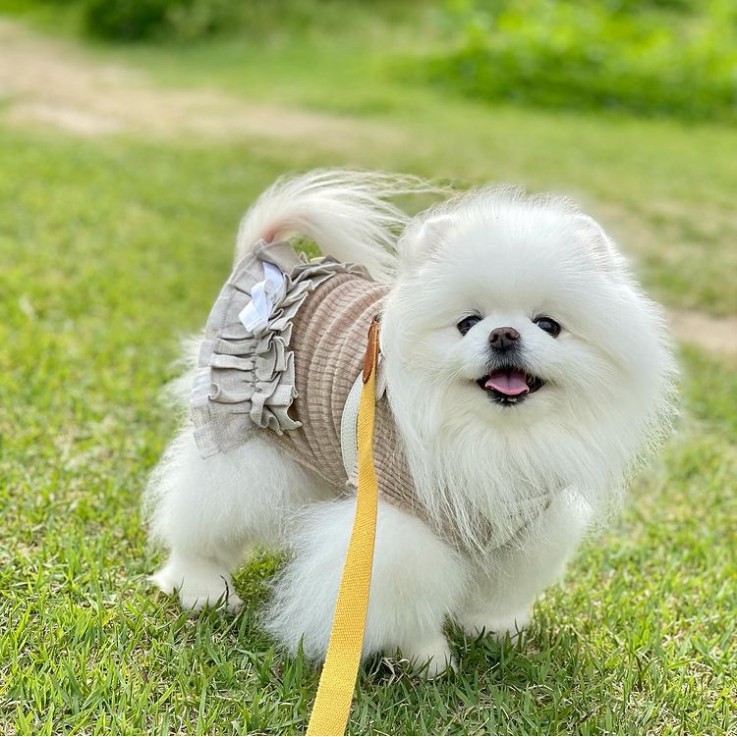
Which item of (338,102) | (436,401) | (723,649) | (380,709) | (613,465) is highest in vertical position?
(436,401)

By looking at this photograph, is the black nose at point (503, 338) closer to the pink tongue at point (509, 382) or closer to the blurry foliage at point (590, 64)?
the pink tongue at point (509, 382)

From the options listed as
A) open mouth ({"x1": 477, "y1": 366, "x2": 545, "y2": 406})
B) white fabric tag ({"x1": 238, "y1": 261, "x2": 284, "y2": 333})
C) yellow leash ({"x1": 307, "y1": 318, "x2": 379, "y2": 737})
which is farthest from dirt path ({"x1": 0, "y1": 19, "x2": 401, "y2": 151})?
open mouth ({"x1": 477, "y1": 366, "x2": 545, "y2": 406})

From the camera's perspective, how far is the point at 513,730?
196 cm

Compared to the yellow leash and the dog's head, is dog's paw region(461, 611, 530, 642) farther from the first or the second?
the dog's head

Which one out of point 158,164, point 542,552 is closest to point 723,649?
point 542,552

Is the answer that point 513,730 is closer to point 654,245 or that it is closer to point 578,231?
point 578,231

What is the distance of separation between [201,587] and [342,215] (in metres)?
0.98

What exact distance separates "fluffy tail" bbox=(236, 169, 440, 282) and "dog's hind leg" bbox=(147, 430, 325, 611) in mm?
548

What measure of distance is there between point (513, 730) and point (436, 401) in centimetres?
73

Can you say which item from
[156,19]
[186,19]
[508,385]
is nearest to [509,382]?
[508,385]

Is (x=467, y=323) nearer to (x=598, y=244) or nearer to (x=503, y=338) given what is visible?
(x=503, y=338)

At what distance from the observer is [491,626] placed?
226cm

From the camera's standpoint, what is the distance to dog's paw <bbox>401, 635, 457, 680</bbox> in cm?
207

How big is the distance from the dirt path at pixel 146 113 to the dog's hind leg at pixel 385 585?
628 centimetres
